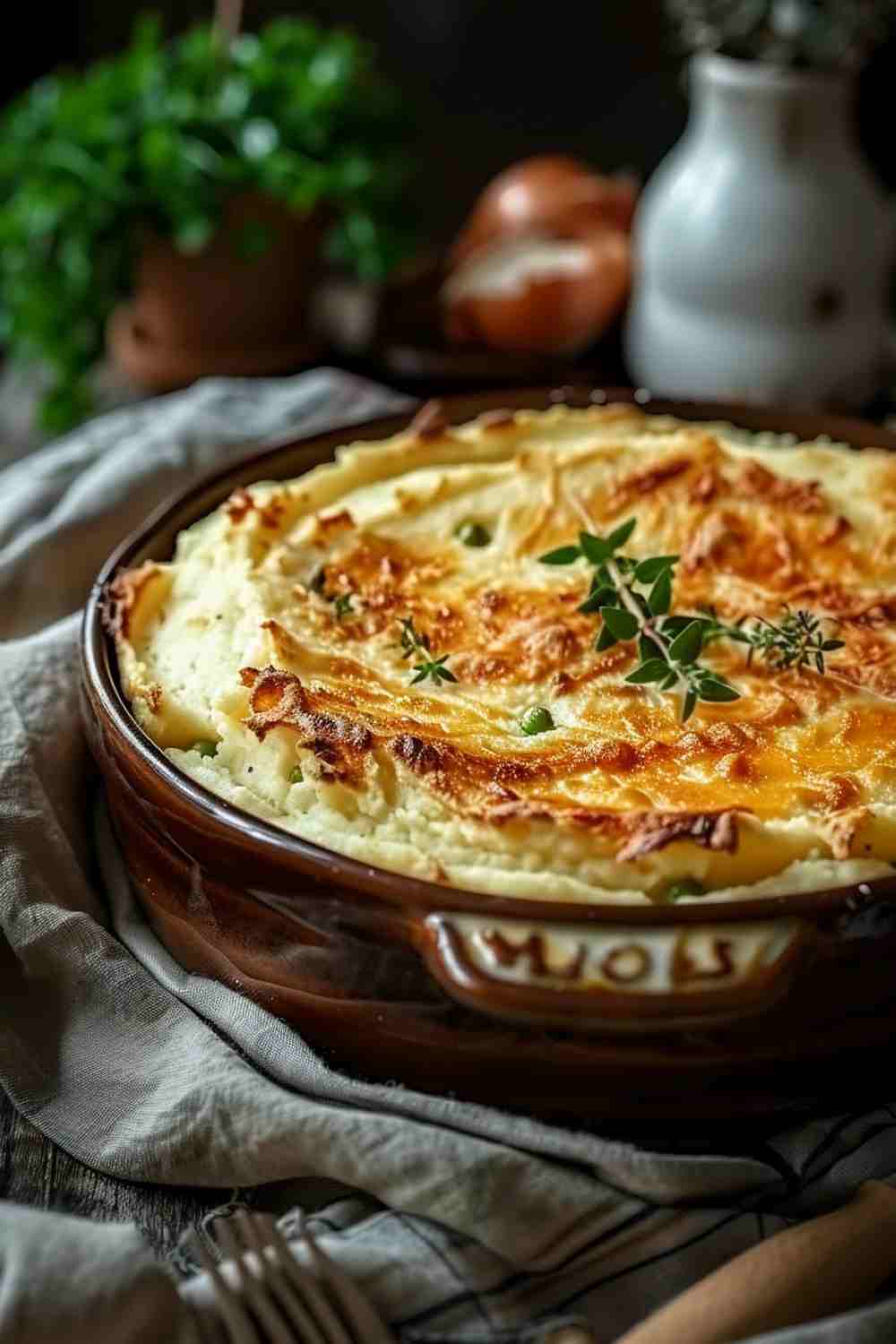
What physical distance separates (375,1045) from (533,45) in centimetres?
503

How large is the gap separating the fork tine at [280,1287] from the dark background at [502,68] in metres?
5.11

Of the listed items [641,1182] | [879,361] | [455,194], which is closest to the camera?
[641,1182]

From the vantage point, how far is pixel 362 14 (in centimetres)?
654

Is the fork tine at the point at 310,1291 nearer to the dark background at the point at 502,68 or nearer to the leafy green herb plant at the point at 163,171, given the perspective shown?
the leafy green herb plant at the point at 163,171

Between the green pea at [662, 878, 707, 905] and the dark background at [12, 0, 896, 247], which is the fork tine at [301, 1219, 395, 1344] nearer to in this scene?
the green pea at [662, 878, 707, 905]

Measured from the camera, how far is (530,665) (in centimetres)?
264

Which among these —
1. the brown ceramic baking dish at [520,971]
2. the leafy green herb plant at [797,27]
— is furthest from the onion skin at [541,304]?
the brown ceramic baking dish at [520,971]

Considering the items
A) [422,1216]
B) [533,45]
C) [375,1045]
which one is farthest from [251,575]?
[533,45]

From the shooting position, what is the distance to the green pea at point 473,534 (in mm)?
3021

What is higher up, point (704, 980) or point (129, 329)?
point (704, 980)

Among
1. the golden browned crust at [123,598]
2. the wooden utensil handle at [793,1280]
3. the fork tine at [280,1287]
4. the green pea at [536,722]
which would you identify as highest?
the golden browned crust at [123,598]

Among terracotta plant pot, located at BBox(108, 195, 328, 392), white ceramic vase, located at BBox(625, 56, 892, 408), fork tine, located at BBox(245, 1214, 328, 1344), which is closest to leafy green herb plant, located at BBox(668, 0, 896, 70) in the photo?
white ceramic vase, located at BBox(625, 56, 892, 408)

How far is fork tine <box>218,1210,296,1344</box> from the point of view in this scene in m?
1.99

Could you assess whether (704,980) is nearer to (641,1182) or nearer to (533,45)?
(641,1182)
